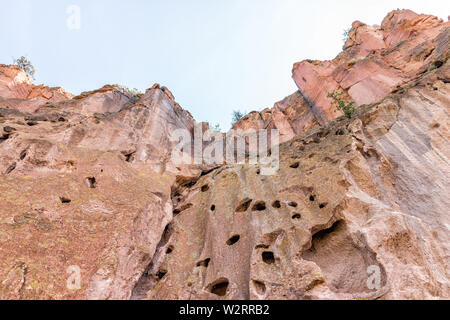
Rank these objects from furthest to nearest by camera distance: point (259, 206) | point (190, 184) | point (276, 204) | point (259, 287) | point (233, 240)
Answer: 1. point (190, 184)
2. point (259, 206)
3. point (276, 204)
4. point (233, 240)
5. point (259, 287)

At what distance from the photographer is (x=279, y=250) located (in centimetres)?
855

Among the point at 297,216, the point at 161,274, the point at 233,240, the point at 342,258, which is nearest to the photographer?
the point at 342,258

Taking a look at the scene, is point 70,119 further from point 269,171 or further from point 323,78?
point 323,78

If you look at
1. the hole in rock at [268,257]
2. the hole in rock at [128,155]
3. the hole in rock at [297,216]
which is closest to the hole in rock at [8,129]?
the hole in rock at [128,155]

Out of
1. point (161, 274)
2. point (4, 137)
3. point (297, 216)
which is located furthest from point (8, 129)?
point (297, 216)

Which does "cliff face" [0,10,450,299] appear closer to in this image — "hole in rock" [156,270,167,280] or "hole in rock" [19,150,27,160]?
"hole in rock" [156,270,167,280]

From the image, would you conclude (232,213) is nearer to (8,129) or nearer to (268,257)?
(268,257)

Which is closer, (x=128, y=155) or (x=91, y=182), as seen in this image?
(x=91, y=182)

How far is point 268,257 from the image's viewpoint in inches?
343

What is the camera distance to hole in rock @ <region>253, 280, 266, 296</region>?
736 centimetres

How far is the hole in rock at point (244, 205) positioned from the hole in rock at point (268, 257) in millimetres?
2658

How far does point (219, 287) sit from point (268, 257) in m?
1.91

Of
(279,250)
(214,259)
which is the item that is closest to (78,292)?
(214,259)

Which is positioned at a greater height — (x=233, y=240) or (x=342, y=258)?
(x=233, y=240)
